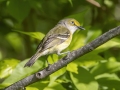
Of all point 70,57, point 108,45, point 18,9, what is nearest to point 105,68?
point 108,45

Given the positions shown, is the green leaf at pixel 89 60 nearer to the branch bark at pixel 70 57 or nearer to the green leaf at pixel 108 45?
the green leaf at pixel 108 45

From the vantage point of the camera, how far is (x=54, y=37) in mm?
4184

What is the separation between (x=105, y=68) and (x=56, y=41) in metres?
0.97

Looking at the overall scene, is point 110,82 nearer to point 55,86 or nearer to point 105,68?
point 105,68

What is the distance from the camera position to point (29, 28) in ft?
15.7

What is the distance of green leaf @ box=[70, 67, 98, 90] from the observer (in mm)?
3117

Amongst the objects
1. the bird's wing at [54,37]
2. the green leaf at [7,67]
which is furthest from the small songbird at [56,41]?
the green leaf at [7,67]

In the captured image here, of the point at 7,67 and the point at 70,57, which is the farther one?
the point at 7,67

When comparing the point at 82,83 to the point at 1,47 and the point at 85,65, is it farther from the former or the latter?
the point at 1,47

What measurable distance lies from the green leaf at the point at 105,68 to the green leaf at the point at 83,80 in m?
0.14

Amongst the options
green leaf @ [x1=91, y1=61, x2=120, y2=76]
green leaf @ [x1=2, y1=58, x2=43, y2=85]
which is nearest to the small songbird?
green leaf @ [x1=2, y1=58, x2=43, y2=85]

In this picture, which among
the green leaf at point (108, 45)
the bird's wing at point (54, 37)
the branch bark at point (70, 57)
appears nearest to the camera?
the branch bark at point (70, 57)

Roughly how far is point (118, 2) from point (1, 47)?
7.59 feet

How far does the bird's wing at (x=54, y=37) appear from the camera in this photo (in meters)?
3.83
